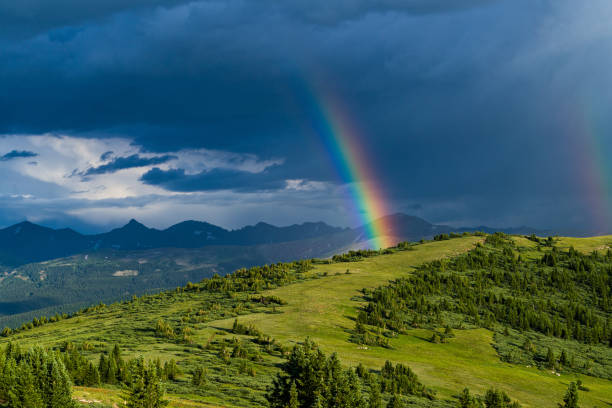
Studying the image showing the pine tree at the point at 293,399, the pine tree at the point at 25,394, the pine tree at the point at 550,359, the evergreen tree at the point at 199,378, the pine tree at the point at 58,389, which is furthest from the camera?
the pine tree at the point at 550,359

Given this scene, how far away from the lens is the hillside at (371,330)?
73.6 meters

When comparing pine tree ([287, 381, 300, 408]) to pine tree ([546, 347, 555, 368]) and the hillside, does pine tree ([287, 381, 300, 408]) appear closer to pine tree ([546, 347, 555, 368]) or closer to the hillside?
the hillside

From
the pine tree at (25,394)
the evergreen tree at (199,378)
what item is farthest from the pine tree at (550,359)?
the pine tree at (25,394)

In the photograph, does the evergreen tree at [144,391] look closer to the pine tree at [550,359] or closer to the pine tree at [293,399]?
the pine tree at [293,399]

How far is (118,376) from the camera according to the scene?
61156 mm

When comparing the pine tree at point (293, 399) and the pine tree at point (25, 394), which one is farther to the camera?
the pine tree at point (293, 399)

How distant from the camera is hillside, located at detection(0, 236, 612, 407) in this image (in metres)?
73.6

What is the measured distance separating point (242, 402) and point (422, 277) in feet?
368

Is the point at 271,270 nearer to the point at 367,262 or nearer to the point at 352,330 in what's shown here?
the point at 367,262

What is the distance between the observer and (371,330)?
109m

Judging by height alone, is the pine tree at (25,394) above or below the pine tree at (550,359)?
above

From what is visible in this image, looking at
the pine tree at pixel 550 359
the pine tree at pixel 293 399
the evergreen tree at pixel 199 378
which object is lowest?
the pine tree at pixel 550 359

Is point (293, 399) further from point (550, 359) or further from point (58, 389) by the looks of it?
point (550, 359)

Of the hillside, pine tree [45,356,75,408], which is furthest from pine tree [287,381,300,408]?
pine tree [45,356,75,408]
